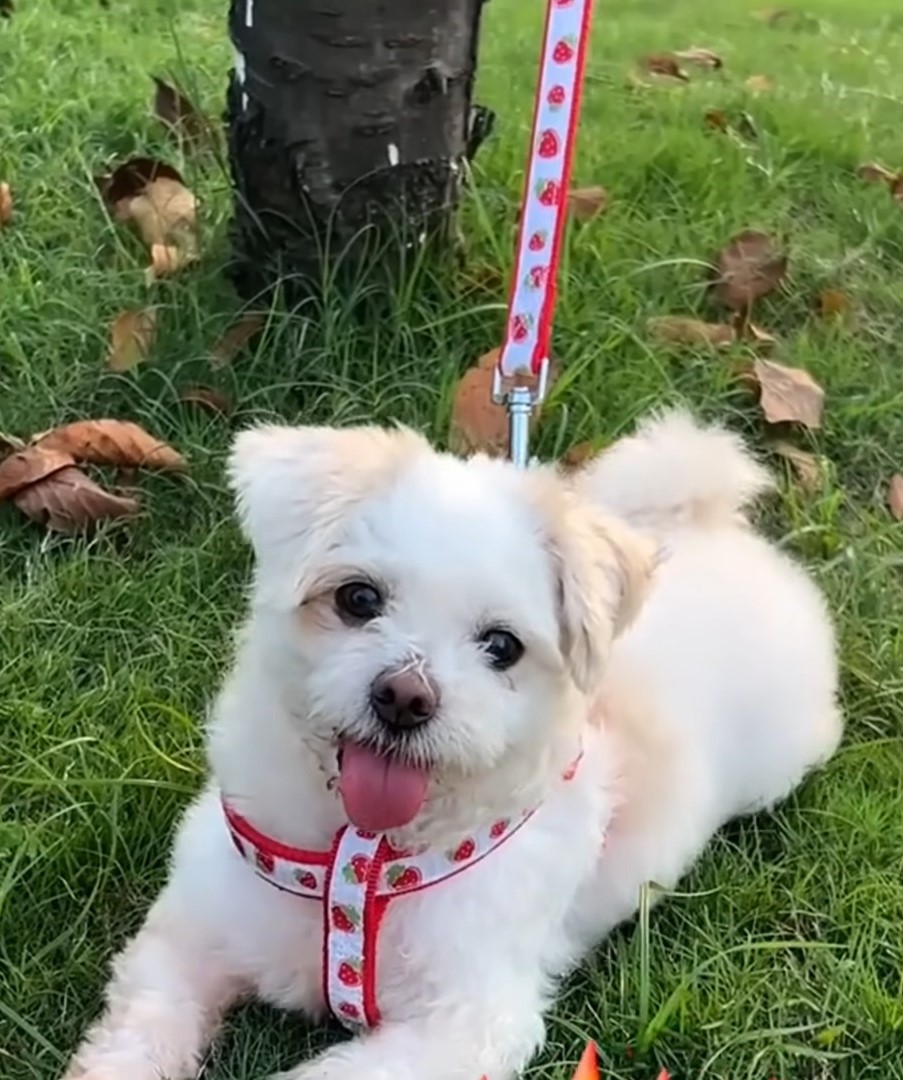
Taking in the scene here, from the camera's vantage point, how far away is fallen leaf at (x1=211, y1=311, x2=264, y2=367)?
9.88 ft

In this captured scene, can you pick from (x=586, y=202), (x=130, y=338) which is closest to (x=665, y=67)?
(x=586, y=202)

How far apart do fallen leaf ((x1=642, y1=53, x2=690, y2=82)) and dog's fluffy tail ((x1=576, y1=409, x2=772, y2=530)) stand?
2.33 metres

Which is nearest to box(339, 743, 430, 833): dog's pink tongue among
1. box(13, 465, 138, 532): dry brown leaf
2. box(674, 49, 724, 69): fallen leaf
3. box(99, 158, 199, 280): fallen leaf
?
box(13, 465, 138, 532): dry brown leaf

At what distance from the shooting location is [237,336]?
304 cm

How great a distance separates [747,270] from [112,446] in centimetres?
129

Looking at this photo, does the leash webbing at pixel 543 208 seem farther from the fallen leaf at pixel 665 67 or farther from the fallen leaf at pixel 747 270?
the fallen leaf at pixel 665 67

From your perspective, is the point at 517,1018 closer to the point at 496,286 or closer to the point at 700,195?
the point at 496,286

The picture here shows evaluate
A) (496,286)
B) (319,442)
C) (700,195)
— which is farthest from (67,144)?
(319,442)

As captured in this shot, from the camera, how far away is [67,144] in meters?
3.58

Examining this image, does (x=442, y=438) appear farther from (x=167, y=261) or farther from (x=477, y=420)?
(x=167, y=261)

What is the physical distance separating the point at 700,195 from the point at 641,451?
4.35 feet

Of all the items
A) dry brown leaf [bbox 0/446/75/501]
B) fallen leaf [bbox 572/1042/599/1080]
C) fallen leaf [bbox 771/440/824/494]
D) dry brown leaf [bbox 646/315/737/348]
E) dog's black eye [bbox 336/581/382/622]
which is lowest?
fallen leaf [bbox 771/440/824/494]

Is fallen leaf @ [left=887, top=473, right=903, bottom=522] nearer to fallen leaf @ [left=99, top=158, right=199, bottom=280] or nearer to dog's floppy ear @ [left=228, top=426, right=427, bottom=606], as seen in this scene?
fallen leaf @ [left=99, top=158, right=199, bottom=280]

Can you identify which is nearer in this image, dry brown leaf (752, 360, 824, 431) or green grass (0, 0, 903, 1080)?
green grass (0, 0, 903, 1080)
